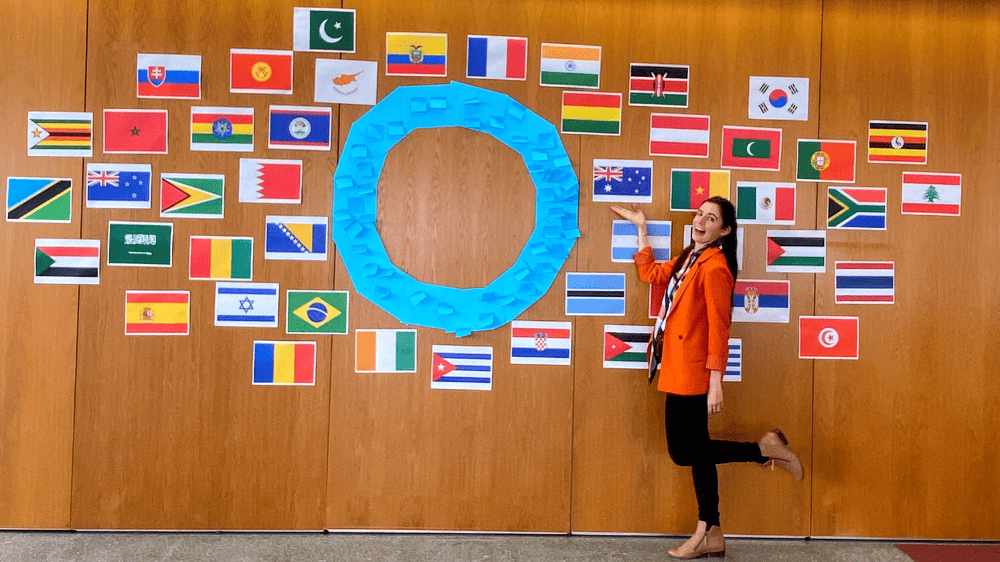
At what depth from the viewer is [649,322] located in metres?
3.31

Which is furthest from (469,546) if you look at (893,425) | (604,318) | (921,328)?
(921,328)

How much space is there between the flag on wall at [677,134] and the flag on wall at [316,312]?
Result: 1.67 metres

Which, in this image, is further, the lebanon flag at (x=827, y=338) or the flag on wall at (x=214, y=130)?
the lebanon flag at (x=827, y=338)

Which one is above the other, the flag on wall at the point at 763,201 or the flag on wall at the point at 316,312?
the flag on wall at the point at 763,201

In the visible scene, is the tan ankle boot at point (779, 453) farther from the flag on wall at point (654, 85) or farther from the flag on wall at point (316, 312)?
the flag on wall at point (316, 312)

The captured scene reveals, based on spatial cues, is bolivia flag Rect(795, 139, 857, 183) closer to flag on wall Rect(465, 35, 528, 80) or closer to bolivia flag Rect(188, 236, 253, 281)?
flag on wall Rect(465, 35, 528, 80)

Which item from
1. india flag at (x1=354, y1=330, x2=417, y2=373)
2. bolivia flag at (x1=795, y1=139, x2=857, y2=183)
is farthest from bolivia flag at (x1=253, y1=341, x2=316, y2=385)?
bolivia flag at (x1=795, y1=139, x2=857, y2=183)

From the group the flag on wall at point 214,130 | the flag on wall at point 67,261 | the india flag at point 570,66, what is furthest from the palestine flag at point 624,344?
the flag on wall at point 67,261

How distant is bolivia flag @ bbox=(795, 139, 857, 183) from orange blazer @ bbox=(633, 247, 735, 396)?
29.9 inches

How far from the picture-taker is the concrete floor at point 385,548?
9.78 feet

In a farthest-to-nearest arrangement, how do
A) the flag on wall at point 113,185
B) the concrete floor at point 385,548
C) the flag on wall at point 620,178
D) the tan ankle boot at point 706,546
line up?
the flag on wall at point 620,178 < the flag on wall at point 113,185 < the tan ankle boot at point 706,546 < the concrete floor at point 385,548

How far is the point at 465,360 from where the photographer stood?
3.28 meters

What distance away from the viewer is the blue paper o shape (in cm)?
324

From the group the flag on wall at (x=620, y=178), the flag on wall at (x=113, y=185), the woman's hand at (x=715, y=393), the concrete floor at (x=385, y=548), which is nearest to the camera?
the woman's hand at (x=715, y=393)
